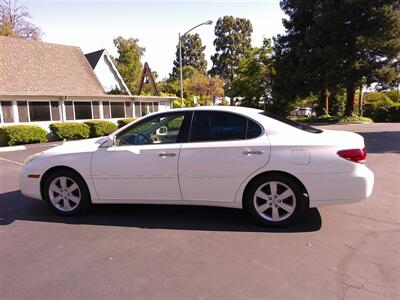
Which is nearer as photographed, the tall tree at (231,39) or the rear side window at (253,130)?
the rear side window at (253,130)

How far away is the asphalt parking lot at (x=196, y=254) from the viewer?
10.0 ft

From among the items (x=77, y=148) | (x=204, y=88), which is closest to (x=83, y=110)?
(x=77, y=148)

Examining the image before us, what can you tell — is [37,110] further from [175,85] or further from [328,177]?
[175,85]

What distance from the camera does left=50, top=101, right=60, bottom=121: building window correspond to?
20438 millimetres

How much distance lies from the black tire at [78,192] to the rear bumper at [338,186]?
297 centimetres

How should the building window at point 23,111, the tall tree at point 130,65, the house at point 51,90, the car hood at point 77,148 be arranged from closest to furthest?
the car hood at point 77,148
the building window at point 23,111
the house at point 51,90
the tall tree at point 130,65

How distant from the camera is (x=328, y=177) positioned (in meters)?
4.21

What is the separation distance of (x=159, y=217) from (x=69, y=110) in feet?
59.8

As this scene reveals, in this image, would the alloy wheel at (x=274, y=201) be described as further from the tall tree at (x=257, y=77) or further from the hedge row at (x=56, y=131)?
the tall tree at (x=257, y=77)

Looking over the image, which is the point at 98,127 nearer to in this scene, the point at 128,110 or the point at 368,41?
the point at 128,110

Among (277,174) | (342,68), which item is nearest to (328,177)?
(277,174)

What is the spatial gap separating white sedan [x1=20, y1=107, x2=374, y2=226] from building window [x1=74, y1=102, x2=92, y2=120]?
57.6 feet

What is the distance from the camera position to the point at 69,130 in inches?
760

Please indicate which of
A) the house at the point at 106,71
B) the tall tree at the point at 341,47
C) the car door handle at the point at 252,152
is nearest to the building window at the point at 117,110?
the house at the point at 106,71
